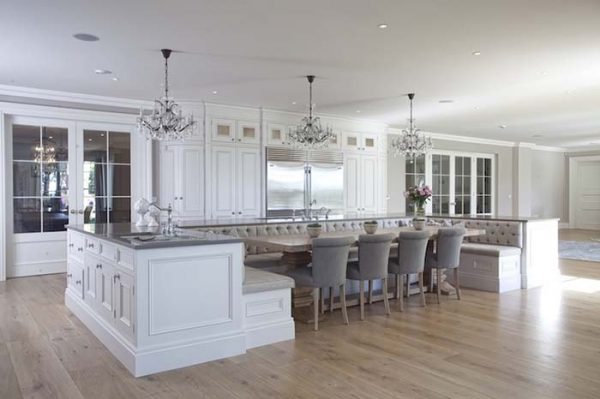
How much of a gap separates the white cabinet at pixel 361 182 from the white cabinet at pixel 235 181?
6.68ft

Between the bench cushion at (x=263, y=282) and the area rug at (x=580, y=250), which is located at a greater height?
the bench cushion at (x=263, y=282)

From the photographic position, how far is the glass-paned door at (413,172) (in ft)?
36.3

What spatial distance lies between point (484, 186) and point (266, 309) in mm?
10473

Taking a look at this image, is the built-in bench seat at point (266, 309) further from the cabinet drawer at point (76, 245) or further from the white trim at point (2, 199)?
the white trim at point (2, 199)

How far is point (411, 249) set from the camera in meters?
5.05

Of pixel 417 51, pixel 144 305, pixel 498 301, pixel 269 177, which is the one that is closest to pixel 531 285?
pixel 498 301

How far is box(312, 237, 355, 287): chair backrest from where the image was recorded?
4301 millimetres

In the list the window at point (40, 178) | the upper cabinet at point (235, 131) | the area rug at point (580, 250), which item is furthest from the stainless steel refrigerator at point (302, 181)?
the area rug at point (580, 250)

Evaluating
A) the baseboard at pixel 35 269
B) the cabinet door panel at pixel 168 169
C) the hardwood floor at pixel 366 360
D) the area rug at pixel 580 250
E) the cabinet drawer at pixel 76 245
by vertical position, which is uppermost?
the cabinet door panel at pixel 168 169

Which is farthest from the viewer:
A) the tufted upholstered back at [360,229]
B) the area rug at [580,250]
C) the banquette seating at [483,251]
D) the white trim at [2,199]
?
the area rug at [580,250]

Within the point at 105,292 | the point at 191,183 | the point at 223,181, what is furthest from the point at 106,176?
the point at 105,292

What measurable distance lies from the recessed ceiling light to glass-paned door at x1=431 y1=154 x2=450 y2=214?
347 inches

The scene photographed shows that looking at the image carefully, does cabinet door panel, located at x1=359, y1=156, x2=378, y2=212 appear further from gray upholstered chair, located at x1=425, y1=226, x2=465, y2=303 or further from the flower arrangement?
gray upholstered chair, located at x1=425, y1=226, x2=465, y2=303

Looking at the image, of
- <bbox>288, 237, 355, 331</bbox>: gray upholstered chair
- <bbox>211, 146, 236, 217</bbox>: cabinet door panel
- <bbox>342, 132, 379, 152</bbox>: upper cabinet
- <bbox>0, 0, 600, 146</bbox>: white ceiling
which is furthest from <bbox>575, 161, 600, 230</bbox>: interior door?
<bbox>288, 237, 355, 331</bbox>: gray upholstered chair
